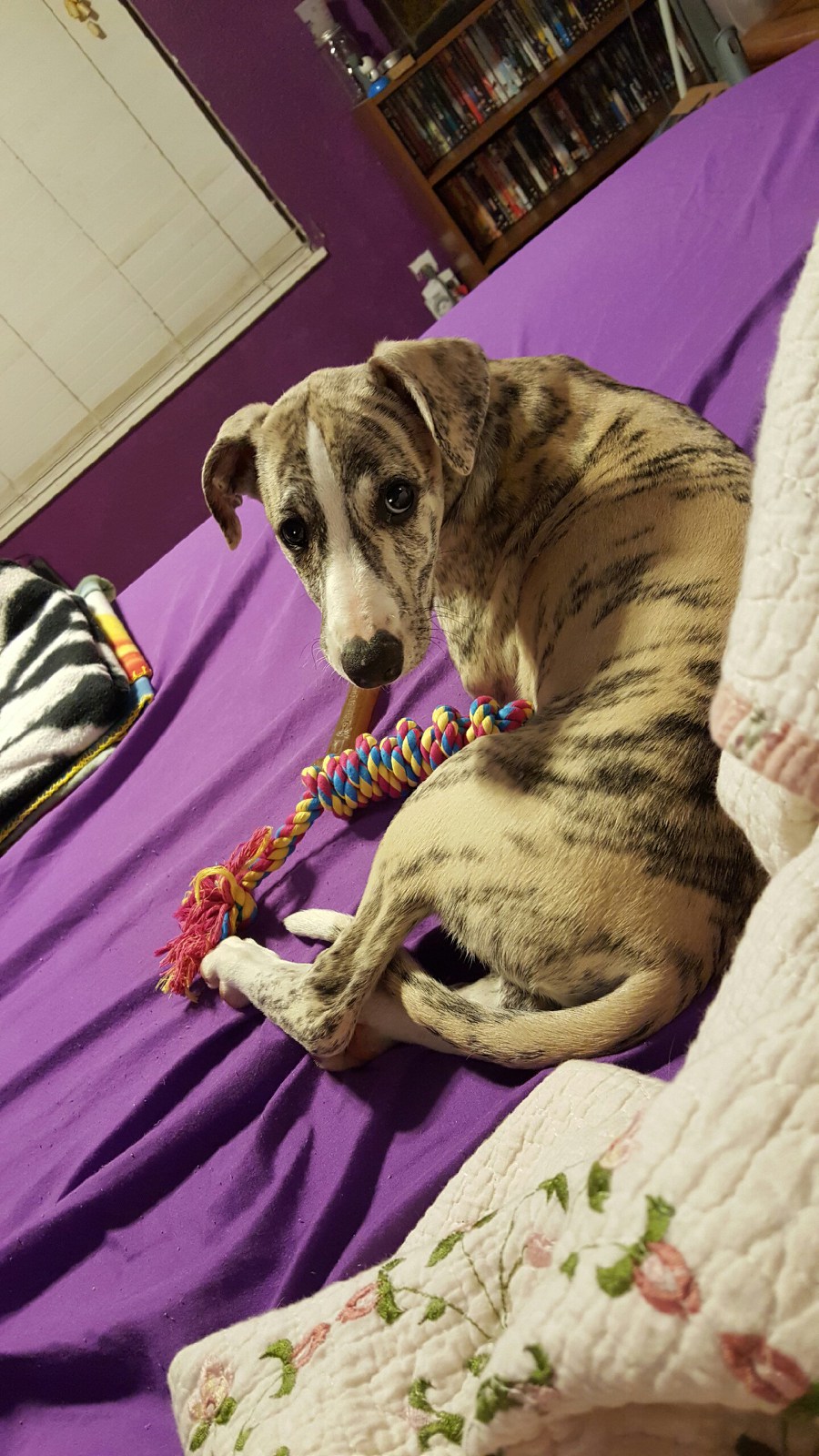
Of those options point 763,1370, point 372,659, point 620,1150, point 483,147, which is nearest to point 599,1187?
point 620,1150

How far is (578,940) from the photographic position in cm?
127

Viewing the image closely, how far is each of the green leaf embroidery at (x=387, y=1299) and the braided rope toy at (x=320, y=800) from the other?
0.96 meters

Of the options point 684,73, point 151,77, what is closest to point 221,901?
point 151,77

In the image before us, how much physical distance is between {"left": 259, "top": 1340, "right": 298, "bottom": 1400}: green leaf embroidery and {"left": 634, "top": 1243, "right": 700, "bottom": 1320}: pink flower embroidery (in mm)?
680

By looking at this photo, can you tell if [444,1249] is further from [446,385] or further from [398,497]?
[446,385]

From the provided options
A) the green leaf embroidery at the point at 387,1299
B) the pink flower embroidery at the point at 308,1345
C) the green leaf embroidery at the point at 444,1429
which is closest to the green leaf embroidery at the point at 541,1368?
the green leaf embroidery at the point at 444,1429

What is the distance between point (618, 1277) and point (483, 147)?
17.0ft

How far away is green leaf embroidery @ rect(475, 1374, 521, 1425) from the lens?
59 centimetres

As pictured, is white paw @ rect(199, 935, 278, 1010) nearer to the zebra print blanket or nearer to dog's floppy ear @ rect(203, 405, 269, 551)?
dog's floppy ear @ rect(203, 405, 269, 551)

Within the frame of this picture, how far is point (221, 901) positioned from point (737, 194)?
227cm

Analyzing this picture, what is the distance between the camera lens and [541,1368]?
57 centimetres

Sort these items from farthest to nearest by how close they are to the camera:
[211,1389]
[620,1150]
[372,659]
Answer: [372,659] < [211,1389] < [620,1150]

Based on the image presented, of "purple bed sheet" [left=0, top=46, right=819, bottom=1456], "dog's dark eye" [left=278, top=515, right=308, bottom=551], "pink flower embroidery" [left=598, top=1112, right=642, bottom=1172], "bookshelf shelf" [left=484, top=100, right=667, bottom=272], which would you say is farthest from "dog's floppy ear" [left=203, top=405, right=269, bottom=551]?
"bookshelf shelf" [left=484, top=100, right=667, bottom=272]

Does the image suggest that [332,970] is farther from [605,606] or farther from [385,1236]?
[605,606]
